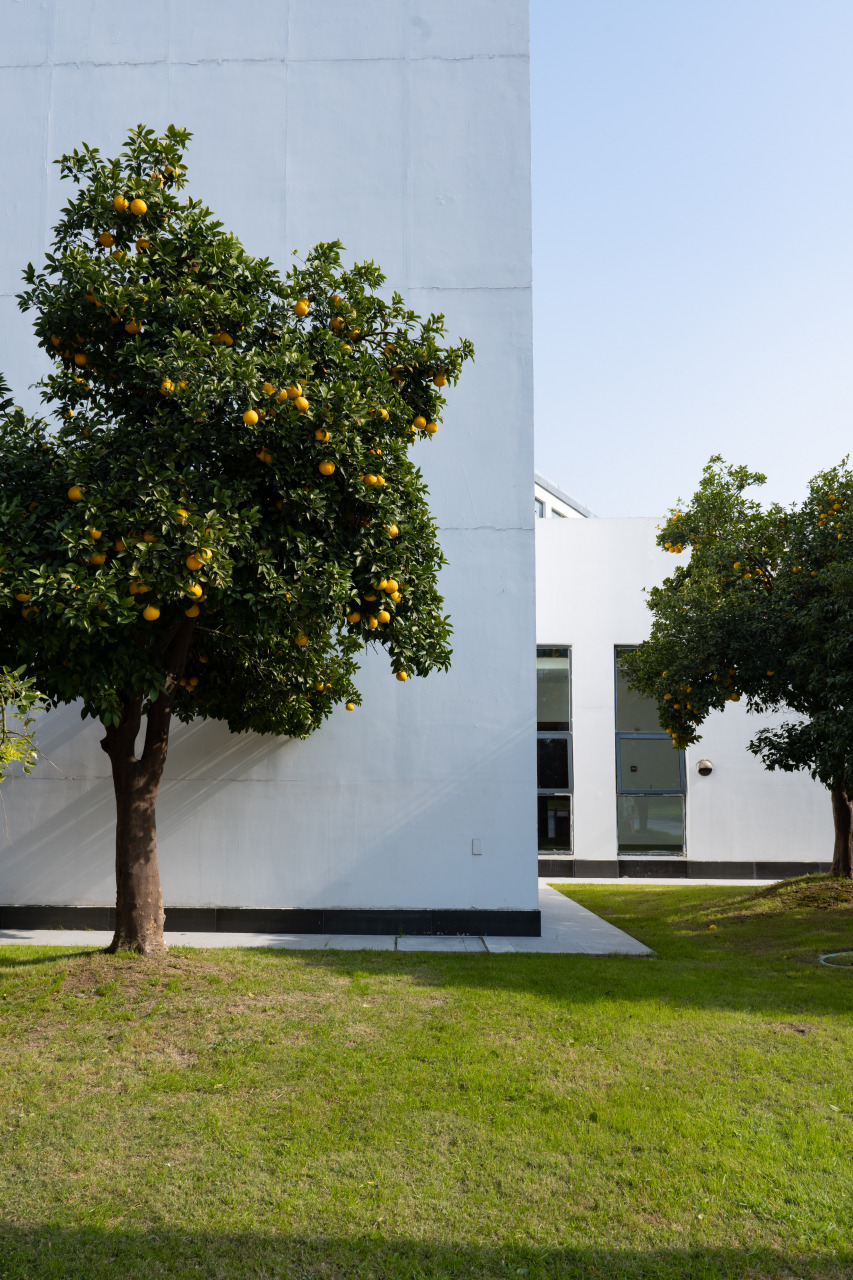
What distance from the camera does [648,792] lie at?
1688 centimetres

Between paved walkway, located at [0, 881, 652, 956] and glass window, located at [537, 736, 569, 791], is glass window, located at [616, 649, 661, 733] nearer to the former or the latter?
glass window, located at [537, 736, 569, 791]

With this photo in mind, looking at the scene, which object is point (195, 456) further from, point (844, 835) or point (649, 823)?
point (649, 823)

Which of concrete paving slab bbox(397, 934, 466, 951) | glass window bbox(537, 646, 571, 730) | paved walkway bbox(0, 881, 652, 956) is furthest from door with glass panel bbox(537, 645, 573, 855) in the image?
concrete paving slab bbox(397, 934, 466, 951)

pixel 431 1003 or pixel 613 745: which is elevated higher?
pixel 613 745

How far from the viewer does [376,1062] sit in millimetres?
5250

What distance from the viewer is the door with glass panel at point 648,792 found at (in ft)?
55.0

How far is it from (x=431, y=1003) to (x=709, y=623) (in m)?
6.04

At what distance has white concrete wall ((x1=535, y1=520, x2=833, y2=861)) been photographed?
53.9 ft

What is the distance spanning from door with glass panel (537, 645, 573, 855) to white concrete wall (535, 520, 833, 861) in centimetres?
19

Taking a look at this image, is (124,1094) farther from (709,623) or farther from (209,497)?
(709,623)

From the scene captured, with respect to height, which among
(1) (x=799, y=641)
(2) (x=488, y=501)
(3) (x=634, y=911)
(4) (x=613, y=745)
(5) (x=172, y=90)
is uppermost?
(5) (x=172, y=90)

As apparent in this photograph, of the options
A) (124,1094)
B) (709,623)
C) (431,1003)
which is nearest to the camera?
(124,1094)

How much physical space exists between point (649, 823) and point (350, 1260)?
563 inches

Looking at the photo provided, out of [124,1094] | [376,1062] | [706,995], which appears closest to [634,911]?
[706,995]
